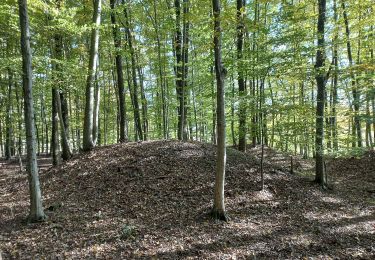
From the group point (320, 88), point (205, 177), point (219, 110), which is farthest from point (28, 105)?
point (320, 88)

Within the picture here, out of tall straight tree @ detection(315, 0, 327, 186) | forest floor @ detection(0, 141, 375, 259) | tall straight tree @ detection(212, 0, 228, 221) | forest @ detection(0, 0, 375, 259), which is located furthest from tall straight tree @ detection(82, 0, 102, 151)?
tall straight tree @ detection(315, 0, 327, 186)

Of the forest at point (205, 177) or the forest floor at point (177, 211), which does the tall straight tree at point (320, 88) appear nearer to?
the forest at point (205, 177)

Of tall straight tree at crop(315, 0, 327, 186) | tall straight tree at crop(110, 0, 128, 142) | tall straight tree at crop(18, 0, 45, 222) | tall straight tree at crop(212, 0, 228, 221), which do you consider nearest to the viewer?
tall straight tree at crop(18, 0, 45, 222)

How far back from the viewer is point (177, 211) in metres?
7.09

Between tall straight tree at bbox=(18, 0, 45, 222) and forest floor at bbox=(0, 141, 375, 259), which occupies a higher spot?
tall straight tree at bbox=(18, 0, 45, 222)

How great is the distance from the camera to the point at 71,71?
365 inches

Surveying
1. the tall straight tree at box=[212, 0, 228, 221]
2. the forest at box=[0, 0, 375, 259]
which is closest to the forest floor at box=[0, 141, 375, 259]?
the forest at box=[0, 0, 375, 259]

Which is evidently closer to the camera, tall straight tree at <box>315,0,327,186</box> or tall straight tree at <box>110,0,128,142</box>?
tall straight tree at <box>315,0,327,186</box>

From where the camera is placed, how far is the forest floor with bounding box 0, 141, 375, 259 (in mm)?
5418

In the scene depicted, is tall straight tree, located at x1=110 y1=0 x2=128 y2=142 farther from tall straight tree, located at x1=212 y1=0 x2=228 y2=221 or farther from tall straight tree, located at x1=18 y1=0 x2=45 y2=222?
tall straight tree, located at x1=212 y1=0 x2=228 y2=221

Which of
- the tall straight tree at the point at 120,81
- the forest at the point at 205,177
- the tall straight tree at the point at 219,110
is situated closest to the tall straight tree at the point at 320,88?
the forest at the point at 205,177

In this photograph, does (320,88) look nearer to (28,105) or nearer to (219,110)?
(219,110)

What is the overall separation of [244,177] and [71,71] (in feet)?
23.2

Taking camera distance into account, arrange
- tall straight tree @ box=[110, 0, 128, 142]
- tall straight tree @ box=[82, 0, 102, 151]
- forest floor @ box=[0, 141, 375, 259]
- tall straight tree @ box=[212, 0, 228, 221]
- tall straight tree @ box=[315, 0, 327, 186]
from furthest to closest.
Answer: tall straight tree @ box=[110, 0, 128, 142]
tall straight tree @ box=[82, 0, 102, 151]
tall straight tree @ box=[315, 0, 327, 186]
tall straight tree @ box=[212, 0, 228, 221]
forest floor @ box=[0, 141, 375, 259]
